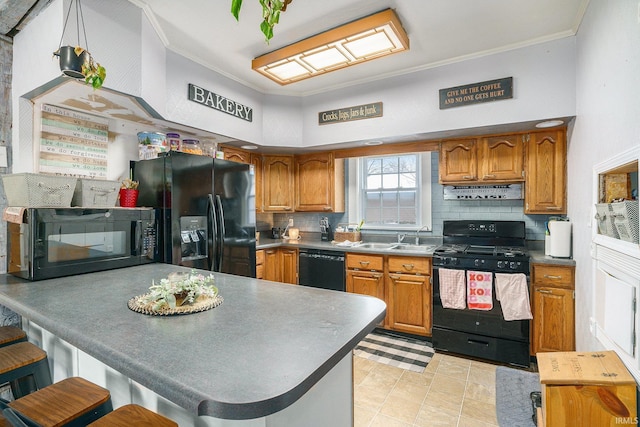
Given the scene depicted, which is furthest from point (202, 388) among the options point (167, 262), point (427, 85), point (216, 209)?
point (427, 85)

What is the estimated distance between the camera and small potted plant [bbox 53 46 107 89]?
1.56 metres

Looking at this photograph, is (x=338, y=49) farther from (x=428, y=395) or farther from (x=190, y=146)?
(x=428, y=395)

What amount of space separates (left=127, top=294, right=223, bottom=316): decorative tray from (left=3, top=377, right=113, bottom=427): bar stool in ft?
0.93

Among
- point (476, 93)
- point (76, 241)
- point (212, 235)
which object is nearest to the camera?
point (76, 241)

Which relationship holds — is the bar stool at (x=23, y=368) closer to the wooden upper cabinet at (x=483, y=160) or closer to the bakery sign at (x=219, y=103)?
the bakery sign at (x=219, y=103)

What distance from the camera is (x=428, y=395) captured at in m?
2.28

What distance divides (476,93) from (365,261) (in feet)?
6.39

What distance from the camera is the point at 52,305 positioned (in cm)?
128

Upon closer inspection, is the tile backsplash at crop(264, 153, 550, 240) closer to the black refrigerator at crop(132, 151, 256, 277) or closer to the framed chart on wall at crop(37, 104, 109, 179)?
the black refrigerator at crop(132, 151, 256, 277)

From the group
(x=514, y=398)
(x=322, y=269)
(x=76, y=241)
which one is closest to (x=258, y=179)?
(x=322, y=269)

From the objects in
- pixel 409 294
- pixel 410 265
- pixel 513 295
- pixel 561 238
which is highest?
pixel 561 238

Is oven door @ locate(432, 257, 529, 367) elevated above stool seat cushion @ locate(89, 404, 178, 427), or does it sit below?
below

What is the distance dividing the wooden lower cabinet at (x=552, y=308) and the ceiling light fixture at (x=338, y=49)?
2209 mm

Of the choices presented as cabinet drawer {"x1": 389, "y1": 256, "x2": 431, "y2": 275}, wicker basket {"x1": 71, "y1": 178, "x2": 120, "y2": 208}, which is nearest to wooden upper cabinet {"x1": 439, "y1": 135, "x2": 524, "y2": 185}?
cabinet drawer {"x1": 389, "y1": 256, "x2": 431, "y2": 275}
